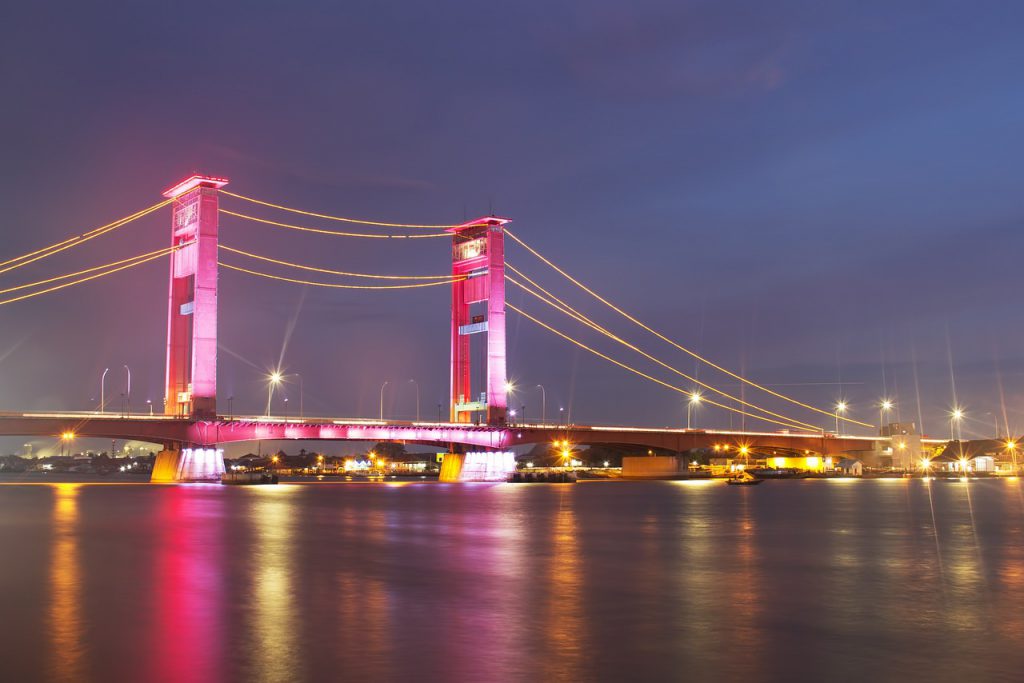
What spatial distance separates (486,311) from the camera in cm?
10031

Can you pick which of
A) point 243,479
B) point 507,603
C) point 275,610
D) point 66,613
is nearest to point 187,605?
point 275,610

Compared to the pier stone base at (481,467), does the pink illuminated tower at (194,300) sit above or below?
above

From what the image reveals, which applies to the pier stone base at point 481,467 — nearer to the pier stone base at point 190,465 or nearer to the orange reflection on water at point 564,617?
the pier stone base at point 190,465

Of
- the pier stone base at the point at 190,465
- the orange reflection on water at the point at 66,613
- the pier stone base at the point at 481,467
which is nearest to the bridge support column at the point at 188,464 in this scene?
the pier stone base at the point at 190,465

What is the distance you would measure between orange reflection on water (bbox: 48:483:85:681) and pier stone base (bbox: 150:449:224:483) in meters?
54.0

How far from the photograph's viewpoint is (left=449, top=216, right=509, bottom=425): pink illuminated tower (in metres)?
96.1

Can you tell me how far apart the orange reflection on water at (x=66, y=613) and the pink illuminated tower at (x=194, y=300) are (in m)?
48.9

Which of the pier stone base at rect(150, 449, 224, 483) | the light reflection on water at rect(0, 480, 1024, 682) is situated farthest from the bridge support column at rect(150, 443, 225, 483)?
the light reflection on water at rect(0, 480, 1024, 682)

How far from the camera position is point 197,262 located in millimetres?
78625

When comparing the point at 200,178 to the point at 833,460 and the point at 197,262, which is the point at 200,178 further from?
the point at 833,460

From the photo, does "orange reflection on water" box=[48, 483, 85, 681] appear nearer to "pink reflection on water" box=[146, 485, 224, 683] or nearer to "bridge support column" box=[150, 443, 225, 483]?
"pink reflection on water" box=[146, 485, 224, 683]

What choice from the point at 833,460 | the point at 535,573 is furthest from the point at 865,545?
the point at 833,460

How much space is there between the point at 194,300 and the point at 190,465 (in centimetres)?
1360

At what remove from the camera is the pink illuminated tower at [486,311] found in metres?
96.1
